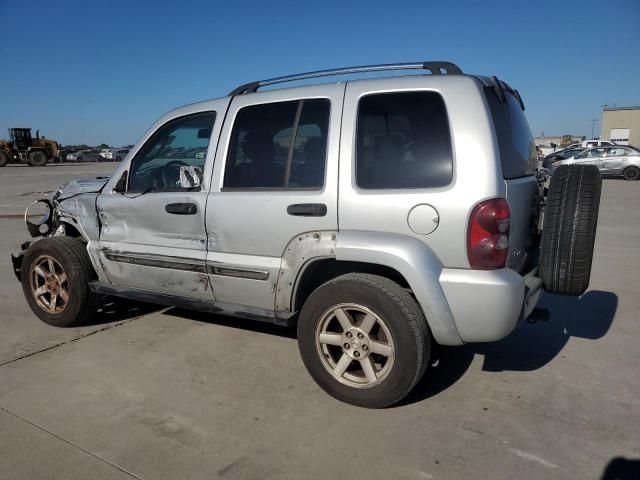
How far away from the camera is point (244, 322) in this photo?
4.42 meters

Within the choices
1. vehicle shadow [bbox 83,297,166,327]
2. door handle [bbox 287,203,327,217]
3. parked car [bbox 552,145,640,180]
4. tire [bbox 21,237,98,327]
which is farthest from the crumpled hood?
parked car [bbox 552,145,640,180]

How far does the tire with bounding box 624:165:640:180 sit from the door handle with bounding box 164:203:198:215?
73.2 ft

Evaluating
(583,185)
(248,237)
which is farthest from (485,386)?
(248,237)

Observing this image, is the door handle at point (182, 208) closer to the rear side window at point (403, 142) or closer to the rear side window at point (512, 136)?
the rear side window at point (403, 142)

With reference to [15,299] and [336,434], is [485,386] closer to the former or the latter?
[336,434]

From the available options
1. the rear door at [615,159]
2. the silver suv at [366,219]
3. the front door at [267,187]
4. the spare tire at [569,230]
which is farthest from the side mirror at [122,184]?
the rear door at [615,159]

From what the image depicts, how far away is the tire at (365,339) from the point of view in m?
2.73

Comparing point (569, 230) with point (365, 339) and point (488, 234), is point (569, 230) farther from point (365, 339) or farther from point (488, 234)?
point (365, 339)

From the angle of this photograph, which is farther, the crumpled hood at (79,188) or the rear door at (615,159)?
the rear door at (615,159)

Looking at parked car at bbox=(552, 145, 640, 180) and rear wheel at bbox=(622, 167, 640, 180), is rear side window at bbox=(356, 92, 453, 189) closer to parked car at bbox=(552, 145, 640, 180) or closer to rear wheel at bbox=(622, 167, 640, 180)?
parked car at bbox=(552, 145, 640, 180)

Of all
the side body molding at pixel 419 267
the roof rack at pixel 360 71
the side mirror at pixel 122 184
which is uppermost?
the roof rack at pixel 360 71

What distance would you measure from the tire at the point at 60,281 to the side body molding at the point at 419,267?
102 inches

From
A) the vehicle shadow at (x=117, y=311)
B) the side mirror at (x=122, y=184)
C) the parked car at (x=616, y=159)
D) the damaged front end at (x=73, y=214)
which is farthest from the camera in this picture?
the parked car at (x=616, y=159)

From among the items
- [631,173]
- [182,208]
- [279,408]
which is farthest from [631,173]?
[279,408]
